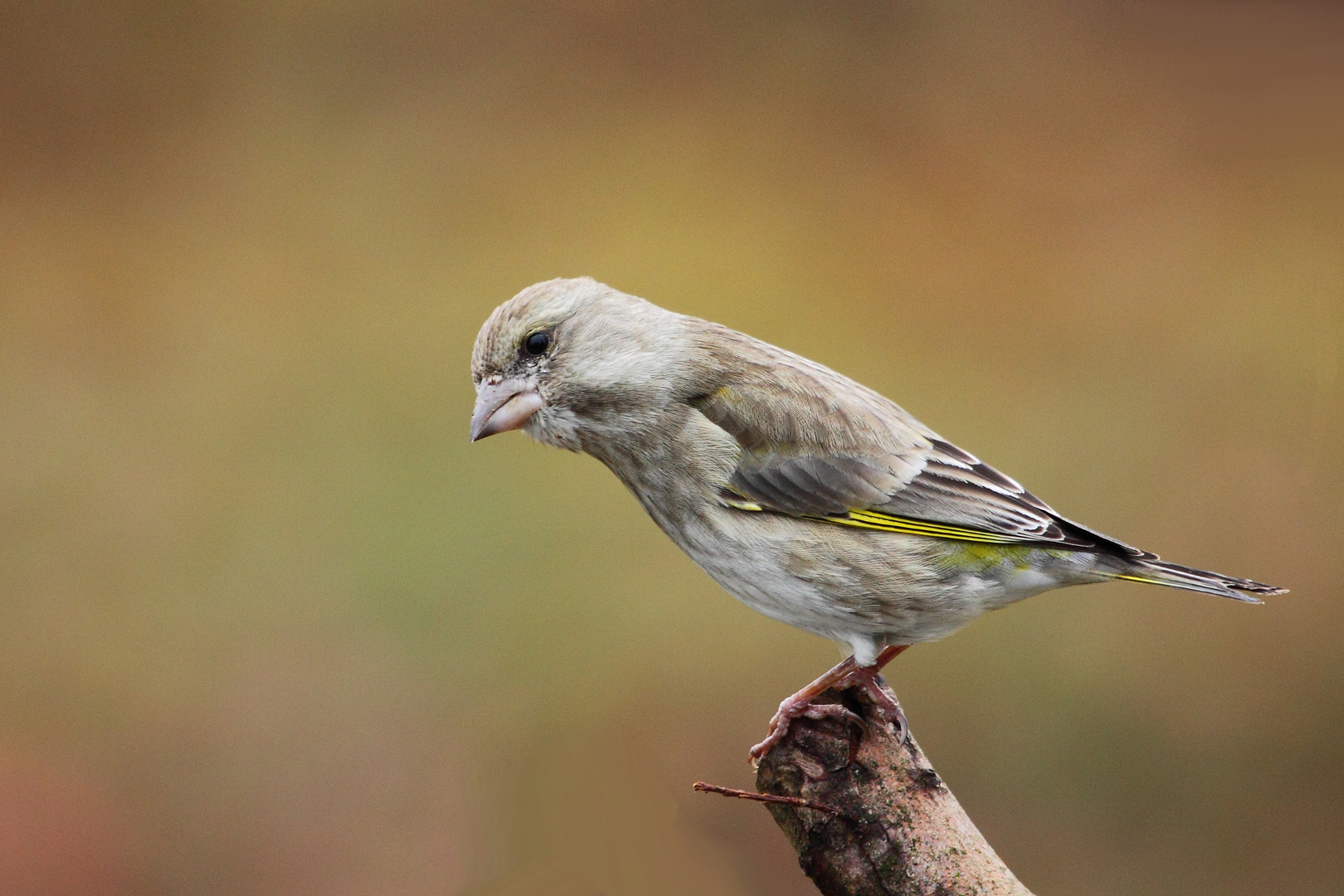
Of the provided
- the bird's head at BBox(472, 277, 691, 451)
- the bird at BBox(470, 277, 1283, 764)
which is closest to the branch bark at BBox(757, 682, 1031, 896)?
the bird at BBox(470, 277, 1283, 764)

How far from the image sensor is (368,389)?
8016 millimetres

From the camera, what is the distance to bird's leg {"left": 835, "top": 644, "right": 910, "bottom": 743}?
3277mm

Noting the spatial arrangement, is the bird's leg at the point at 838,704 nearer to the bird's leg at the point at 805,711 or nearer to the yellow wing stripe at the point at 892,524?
the bird's leg at the point at 805,711

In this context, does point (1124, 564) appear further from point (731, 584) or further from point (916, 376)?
point (916, 376)

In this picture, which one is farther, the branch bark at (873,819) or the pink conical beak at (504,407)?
the pink conical beak at (504,407)

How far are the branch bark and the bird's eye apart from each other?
1.44 metres

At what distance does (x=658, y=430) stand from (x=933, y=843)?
1522 mm

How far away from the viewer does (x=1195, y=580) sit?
3.53 meters

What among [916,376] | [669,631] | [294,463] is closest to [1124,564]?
[669,631]

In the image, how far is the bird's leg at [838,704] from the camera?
324cm

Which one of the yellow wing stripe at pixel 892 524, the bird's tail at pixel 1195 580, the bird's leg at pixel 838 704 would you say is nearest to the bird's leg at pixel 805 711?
the bird's leg at pixel 838 704

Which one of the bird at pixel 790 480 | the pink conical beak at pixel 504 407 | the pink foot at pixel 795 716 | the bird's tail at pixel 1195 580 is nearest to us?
the pink foot at pixel 795 716

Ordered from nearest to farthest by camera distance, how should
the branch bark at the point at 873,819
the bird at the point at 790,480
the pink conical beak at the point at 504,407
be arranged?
the branch bark at the point at 873,819 → the bird at the point at 790,480 → the pink conical beak at the point at 504,407

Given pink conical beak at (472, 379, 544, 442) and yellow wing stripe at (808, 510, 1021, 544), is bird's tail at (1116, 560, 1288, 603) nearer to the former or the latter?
yellow wing stripe at (808, 510, 1021, 544)
